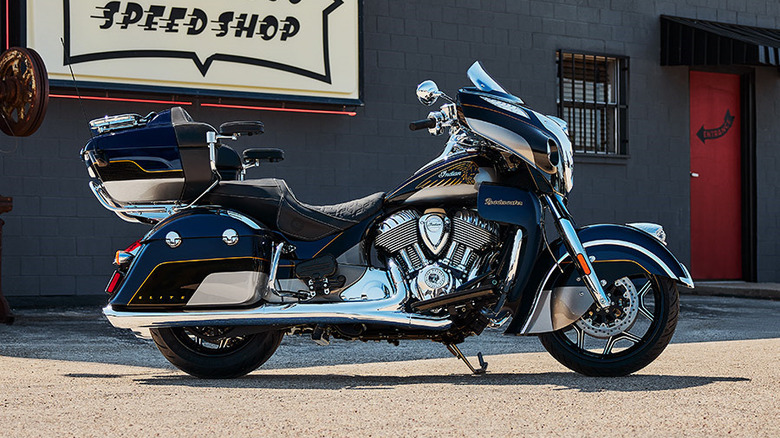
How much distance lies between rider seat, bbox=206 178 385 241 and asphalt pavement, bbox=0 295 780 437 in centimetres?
80

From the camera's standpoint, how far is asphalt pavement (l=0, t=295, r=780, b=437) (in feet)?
12.9

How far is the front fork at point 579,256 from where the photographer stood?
5348 millimetres

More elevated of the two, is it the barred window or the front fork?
the barred window

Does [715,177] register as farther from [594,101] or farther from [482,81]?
[482,81]

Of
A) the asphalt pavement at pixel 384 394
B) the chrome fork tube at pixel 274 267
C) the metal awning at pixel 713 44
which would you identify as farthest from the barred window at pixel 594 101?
the chrome fork tube at pixel 274 267

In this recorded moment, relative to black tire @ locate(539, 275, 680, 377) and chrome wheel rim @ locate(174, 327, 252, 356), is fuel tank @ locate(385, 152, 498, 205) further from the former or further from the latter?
chrome wheel rim @ locate(174, 327, 252, 356)

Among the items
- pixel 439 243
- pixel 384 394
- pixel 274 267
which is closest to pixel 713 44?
pixel 439 243

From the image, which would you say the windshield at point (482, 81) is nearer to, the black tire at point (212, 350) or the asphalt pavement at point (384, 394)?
the asphalt pavement at point (384, 394)

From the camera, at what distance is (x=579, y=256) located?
17.7ft

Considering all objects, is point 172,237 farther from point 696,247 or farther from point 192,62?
point 696,247

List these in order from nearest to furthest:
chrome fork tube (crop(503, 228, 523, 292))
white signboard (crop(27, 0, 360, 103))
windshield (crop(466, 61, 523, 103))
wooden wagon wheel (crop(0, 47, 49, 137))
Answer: chrome fork tube (crop(503, 228, 523, 292))
windshield (crop(466, 61, 523, 103))
wooden wagon wheel (crop(0, 47, 49, 137))
white signboard (crop(27, 0, 360, 103))

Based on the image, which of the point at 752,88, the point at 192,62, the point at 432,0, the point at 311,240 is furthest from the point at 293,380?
the point at 752,88

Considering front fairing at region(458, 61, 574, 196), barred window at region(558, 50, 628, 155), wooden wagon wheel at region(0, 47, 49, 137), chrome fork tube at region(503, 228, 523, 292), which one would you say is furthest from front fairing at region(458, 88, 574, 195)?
barred window at region(558, 50, 628, 155)

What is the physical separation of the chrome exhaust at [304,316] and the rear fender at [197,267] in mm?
57
